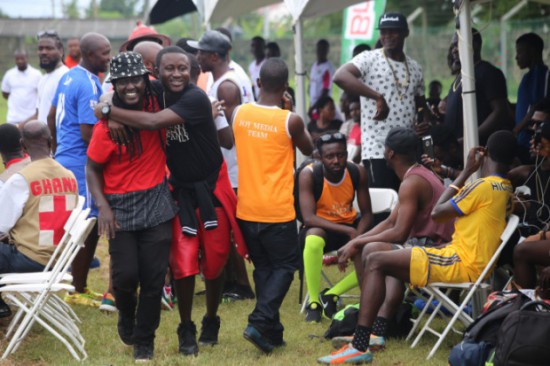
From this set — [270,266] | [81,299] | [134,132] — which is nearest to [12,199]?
[134,132]

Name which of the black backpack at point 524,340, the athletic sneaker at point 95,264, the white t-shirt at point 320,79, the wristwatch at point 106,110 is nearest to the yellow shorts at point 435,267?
the black backpack at point 524,340

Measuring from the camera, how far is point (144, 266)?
595 cm

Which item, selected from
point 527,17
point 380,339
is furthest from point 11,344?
point 527,17

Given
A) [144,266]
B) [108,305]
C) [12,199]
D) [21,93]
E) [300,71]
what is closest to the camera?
[144,266]

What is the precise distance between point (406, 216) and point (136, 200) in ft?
6.09

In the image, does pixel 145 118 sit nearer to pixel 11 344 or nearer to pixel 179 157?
pixel 179 157

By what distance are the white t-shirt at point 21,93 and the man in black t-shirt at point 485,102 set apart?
26.1 ft

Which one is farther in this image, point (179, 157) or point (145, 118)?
point (179, 157)

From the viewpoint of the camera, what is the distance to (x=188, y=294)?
20.2 ft

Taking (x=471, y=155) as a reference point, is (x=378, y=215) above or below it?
below

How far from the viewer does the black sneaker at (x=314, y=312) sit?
7.28m

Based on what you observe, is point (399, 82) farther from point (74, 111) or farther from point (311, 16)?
point (74, 111)

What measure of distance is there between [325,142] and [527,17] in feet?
55.8

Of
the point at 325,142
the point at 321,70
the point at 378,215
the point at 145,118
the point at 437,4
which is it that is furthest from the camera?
the point at 437,4
